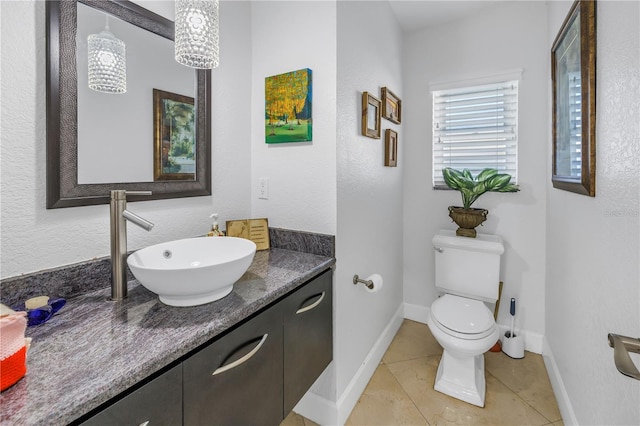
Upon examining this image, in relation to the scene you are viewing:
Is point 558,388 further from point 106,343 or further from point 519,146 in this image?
point 106,343

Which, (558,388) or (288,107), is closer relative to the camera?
(288,107)

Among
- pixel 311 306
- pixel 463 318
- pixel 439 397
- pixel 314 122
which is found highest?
pixel 314 122

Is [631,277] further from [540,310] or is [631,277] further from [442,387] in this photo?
[540,310]

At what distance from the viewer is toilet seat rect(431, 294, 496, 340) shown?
5.65 ft

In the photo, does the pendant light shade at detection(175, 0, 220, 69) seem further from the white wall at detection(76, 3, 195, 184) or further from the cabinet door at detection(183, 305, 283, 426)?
the cabinet door at detection(183, 305, 283, 426)

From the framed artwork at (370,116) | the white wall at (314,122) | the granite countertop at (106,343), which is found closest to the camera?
the granite countertop at (106,343)

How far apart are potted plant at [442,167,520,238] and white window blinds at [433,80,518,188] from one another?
19 cm

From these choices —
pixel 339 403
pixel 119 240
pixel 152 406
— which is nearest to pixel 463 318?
pixel 339 403

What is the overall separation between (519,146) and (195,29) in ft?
7.12

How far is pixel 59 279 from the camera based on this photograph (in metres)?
0.98

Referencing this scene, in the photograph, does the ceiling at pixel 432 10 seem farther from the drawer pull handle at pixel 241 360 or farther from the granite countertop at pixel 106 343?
the drawer pull handle at pixel 241 360

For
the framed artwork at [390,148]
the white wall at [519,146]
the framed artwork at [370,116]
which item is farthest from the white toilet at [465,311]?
the framed artwork at [370,116]

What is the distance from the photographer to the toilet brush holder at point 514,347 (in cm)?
216

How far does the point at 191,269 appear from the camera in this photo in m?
0.85
